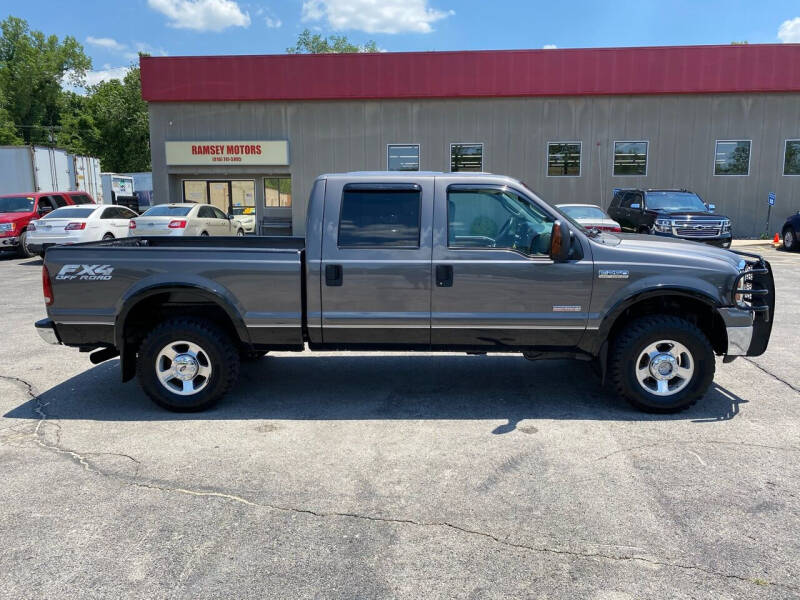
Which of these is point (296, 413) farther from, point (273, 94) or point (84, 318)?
point (273, 94)

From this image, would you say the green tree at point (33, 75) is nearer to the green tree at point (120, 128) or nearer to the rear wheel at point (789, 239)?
the green tree at point (120, 128)


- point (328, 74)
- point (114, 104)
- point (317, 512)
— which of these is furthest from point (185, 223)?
point (114, 104)

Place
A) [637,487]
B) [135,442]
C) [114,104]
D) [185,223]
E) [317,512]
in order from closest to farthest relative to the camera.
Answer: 1. [317,512]
2. [637,487]
3. [135,442]
4. [185,223]
5. [114,104]

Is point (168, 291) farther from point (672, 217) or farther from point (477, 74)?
point (477, 74)

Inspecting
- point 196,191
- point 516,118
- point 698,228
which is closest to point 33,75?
point 196,191

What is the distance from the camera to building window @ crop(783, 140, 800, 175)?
22.0 meters

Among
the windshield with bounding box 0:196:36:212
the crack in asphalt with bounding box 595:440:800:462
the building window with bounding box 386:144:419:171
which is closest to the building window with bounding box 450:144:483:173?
the building window with bounding box 386:144:419:171

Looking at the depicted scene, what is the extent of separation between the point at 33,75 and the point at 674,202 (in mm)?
68703

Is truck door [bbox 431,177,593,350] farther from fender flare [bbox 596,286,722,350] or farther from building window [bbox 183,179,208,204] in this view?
building window [bbox 183,179,208,204]

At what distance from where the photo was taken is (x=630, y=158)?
22.2m

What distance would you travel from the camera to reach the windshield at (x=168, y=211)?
55.2 feet

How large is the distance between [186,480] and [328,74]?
20164 mm

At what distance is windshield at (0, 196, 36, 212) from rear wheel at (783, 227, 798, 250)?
76.1ft

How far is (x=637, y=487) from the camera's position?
12.5ft
